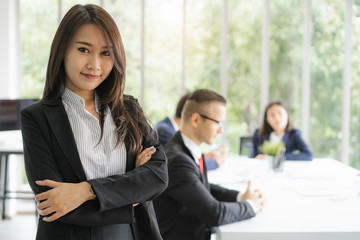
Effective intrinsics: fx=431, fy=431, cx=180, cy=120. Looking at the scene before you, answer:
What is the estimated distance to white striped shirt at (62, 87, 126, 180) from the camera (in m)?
1.34

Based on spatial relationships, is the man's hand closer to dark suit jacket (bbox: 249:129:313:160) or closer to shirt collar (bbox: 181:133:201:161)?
shirt collar (bbox: 181:133:201:161)

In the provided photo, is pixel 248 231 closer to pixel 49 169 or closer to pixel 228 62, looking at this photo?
pixel 49 169

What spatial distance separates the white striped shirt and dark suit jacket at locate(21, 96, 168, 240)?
1.5 inches

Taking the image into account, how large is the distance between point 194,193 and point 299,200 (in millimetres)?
730

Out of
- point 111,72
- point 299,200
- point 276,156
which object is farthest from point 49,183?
point 276,156

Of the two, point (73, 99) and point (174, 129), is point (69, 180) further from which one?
point (174, 129)

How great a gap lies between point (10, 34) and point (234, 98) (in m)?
2.80

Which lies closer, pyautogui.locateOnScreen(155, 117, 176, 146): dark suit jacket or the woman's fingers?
the woman's fingers

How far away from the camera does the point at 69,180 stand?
130 cm

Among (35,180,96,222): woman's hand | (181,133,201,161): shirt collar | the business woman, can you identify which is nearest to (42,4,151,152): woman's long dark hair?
the business woman

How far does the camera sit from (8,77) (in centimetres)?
504

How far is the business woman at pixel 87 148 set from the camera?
127 cm

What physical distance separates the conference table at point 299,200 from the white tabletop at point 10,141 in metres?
1.94

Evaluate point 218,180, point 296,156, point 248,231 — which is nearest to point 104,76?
point 248,231
